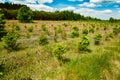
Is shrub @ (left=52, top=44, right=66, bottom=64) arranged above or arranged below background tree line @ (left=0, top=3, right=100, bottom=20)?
below

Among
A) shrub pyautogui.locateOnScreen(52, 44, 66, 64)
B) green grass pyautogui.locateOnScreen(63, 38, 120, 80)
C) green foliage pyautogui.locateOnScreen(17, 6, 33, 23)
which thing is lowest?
green grass pyautogui.locateOnScreen(63, 38, 120, 80)

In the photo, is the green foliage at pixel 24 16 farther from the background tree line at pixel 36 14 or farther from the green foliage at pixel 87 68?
the green foliage at pixel 87 68

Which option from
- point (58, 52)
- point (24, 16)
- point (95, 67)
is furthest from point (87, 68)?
point (24, 16)

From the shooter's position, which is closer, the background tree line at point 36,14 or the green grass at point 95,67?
the green grass at point 95,67

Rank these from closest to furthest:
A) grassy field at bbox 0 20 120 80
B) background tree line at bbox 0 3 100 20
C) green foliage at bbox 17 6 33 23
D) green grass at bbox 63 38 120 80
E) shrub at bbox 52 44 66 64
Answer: grassy field at bbox 0 20 120 80, green grass at bbox 63 38 120 80, shrub at bbox 52 44 66 64, green foliage at bbox 17 6 33 23, background tree line at bbox 0 3 100 20

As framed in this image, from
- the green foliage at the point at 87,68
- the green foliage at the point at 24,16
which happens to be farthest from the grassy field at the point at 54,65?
the green foliage at the point at 24,16

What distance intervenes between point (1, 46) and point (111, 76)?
7793 millimetres

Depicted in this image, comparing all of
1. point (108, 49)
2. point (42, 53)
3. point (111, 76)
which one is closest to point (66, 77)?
point (42, 53)

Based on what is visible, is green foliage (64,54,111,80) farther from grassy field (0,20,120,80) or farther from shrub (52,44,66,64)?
shrub (52,44,66,64)

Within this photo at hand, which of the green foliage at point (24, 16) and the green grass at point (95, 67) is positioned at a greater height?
the green foliage at point (24, 16)

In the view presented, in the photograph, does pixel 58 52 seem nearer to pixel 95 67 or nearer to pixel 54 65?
pixel 54 65

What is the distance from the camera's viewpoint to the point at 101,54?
675 inches

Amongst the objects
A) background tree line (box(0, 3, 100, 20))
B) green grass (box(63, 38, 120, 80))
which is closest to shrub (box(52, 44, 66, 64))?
green grass (box(63, 38, 120, 80))

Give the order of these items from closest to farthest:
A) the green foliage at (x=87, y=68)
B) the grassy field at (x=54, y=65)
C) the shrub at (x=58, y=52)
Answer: the grassy field at (x=54, y=65), the green foliage at (x=87, y=68), the shrub at (x=58, y=52)
